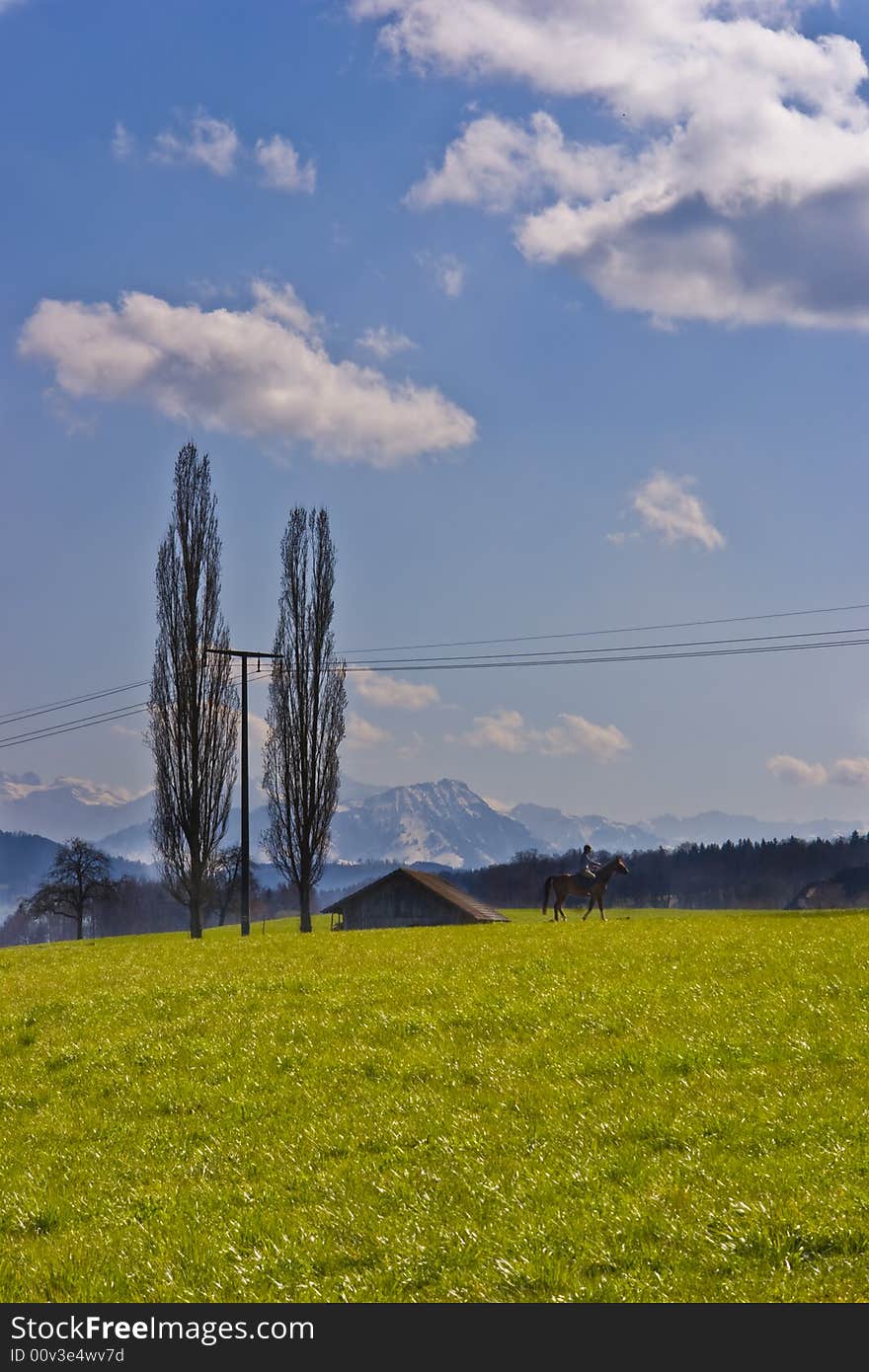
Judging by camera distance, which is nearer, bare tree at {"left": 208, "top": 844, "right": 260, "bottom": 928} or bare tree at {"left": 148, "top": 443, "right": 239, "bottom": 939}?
bare tree at {"left": 148, "top": 443, "right": 239, "bottom": 939}

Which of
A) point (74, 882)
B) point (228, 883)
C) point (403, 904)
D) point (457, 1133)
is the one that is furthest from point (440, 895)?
point (228, 883)

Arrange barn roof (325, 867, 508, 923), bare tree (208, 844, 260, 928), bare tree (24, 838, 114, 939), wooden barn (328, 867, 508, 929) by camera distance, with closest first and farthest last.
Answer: barn roof (325, 867, 508, 923)
wooden barn (328, 867, 508, 929)
bare tree (24, 838, 114, 939)
bare tree (208, 844, 260, 928)

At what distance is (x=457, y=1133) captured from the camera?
1455 cm

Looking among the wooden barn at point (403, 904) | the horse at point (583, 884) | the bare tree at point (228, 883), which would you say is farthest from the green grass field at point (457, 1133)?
the bare tree at point (228, 883)

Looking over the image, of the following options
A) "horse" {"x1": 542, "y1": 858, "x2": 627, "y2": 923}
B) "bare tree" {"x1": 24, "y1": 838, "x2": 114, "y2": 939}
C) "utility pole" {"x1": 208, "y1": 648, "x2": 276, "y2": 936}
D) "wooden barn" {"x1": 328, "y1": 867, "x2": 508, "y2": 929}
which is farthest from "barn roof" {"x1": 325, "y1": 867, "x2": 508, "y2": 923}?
"bare tree" {"x1": 24, "y1": 838, "x2": 114, "y2": 939}

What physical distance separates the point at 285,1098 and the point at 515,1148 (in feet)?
14.2

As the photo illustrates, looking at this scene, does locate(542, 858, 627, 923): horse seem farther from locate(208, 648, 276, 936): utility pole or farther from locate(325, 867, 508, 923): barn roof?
→ locate(325, 867, 508, 923): barn roof

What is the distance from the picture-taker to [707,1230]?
11.2m

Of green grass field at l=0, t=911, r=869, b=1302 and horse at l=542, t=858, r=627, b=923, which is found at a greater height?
horse at l=542, t=858, r=627, b=923

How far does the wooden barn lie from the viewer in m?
73.7

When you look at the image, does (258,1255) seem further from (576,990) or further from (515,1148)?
(576,990)

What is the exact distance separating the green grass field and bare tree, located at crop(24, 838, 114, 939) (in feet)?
315
